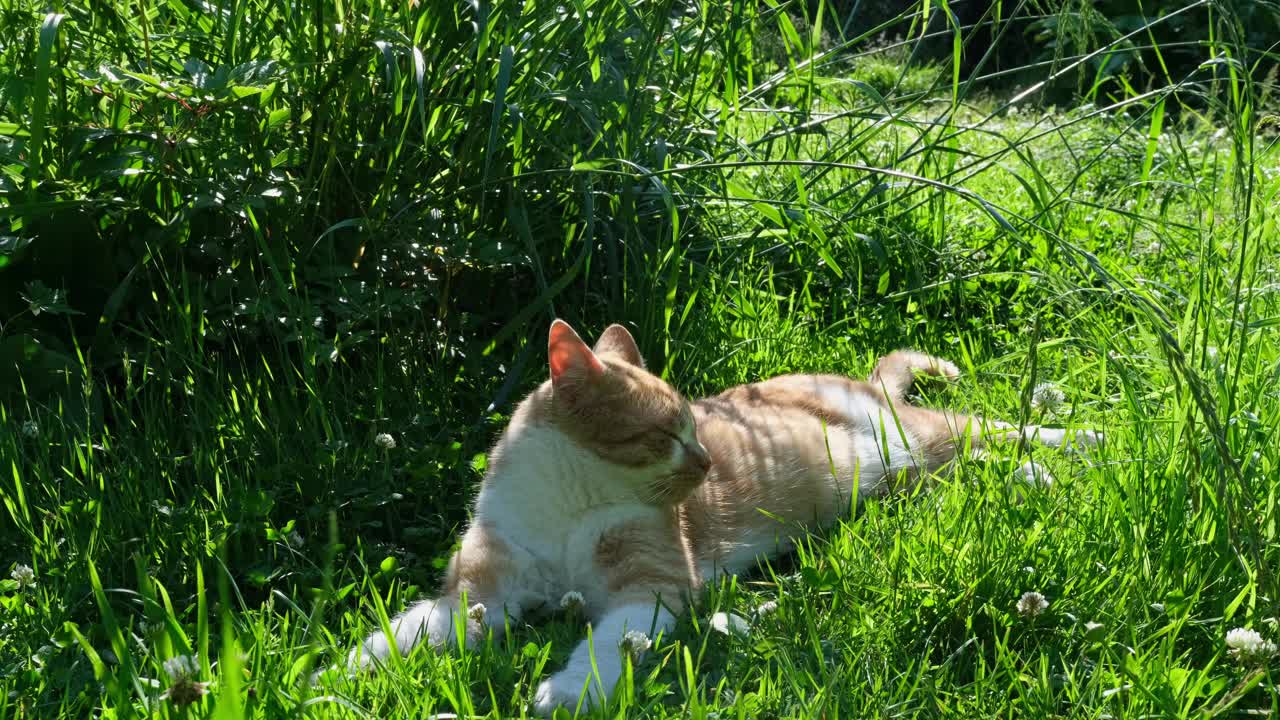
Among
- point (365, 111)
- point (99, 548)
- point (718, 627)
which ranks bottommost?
point (718, 627)

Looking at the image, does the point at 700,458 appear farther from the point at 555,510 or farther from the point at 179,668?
the point at 179,668

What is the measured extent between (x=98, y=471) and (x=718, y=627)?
1.40m

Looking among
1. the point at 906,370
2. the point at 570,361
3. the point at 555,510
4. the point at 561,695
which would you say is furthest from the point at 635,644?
the point at 906,370

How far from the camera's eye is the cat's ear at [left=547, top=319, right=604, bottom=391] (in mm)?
2312

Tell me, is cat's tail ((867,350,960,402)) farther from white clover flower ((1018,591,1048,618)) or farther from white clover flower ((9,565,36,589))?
white clover flower ((9,565,36,589))

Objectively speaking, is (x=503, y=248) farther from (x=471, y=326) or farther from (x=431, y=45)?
(x=431, y=45)

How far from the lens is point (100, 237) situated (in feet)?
8.84

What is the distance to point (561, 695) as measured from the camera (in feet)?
5.87

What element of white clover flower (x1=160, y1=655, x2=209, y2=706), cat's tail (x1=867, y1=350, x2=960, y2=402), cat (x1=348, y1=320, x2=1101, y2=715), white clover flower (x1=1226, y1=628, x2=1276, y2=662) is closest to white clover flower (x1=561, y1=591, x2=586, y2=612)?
cat (x1=348, y1=320, x2=1101, y2=715)

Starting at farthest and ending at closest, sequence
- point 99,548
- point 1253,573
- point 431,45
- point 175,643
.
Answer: point 431,45 → point 99,548 → point 1253,573 → point 175,643

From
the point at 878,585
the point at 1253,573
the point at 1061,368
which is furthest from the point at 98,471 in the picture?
the point at 1061,368

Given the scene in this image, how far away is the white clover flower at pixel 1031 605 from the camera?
72.2 inches

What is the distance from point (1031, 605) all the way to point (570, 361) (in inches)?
39.3

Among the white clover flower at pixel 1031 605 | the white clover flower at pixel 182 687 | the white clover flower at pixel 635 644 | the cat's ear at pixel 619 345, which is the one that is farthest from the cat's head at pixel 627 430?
the white clover flower at pixel 182 687
